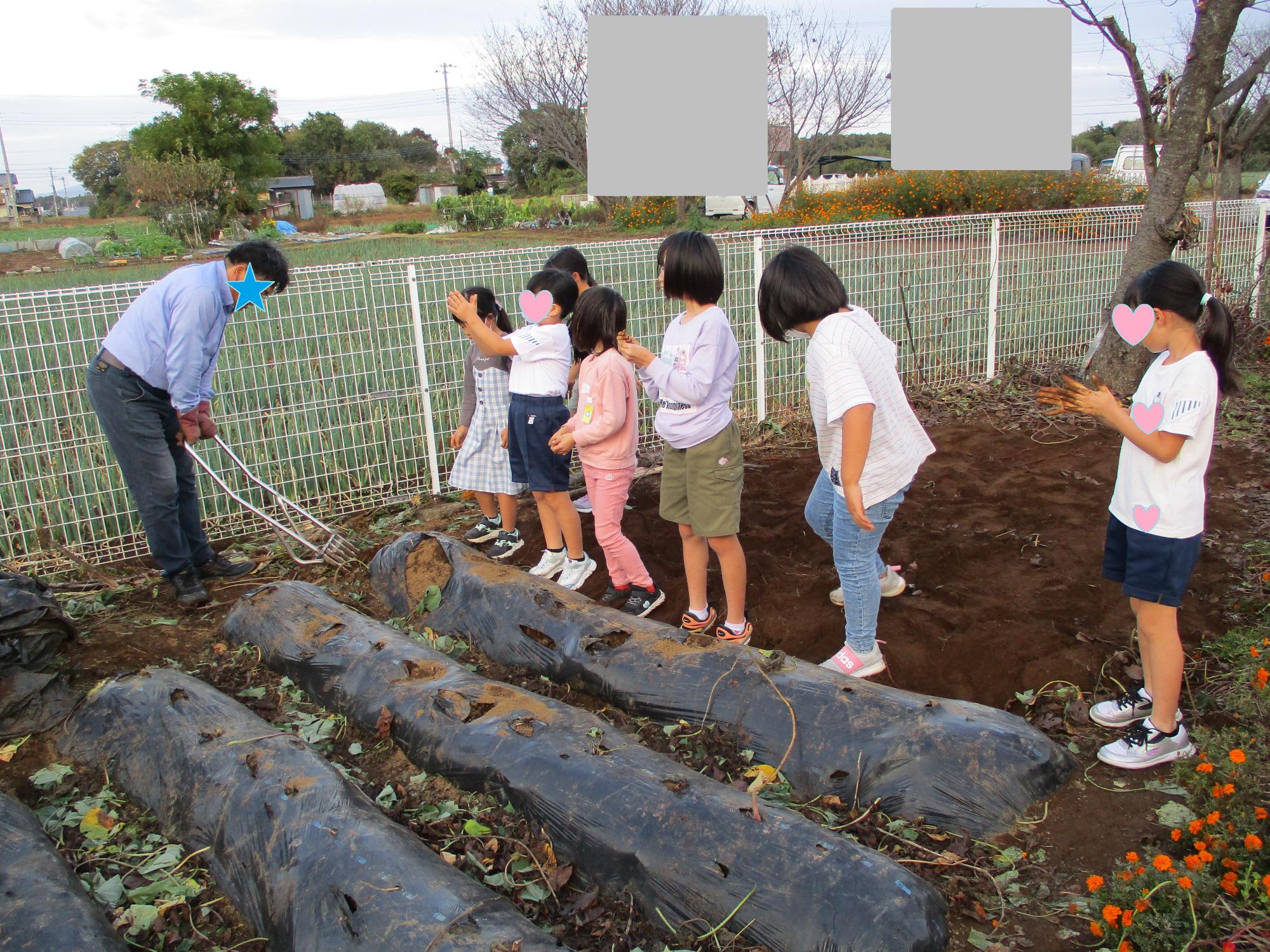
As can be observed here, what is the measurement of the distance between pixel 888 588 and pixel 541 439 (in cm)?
160

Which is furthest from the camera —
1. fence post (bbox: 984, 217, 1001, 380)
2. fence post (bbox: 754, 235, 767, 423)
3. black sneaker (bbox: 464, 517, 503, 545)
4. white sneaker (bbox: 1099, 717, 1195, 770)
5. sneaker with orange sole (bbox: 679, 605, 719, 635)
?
fence post (bbox: 984, 217, 1001, 380)

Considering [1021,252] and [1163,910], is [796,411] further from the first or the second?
[1163,910]

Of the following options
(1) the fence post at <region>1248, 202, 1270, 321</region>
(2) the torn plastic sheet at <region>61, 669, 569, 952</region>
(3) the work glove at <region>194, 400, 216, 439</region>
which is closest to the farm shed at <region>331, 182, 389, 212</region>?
(1) the fence post at <region>1248, 202, 1270, 321</region>

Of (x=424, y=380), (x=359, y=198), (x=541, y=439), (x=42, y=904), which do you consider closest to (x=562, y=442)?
(x=541, y=439)

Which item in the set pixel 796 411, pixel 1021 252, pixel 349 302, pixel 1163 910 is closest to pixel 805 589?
pixel 1163 910

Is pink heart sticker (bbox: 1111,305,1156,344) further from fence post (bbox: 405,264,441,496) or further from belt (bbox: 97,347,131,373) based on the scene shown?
belt (bbox: 97,347,131,373)

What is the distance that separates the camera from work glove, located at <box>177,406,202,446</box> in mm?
4062

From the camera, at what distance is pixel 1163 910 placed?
78.8 inches

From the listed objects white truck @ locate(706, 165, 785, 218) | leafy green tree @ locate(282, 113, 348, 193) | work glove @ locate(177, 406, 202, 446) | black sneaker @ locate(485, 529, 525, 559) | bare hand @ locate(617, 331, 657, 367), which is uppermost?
leafy green tree @ locate(282, 113, 348, 193)

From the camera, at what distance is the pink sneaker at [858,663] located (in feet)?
10.2

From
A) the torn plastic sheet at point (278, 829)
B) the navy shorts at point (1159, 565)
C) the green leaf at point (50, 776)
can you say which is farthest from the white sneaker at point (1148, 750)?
the green leaf at point (50, 776)

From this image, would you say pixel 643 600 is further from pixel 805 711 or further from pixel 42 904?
pixel 42 904

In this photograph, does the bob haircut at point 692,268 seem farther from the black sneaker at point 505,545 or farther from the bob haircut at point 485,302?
the black sneaker at point 505,545

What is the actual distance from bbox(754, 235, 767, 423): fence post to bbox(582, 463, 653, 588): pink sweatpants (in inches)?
103
